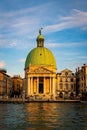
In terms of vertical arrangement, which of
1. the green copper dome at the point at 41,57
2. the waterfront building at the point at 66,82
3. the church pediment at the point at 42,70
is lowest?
the waterfront building at the point at 66,82

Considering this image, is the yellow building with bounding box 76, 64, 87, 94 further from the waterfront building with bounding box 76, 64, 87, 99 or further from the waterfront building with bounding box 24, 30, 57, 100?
the waterfront building with bounding box 24, 30, 57, 100

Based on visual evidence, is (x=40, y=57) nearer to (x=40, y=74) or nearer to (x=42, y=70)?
(x=42, y=70)

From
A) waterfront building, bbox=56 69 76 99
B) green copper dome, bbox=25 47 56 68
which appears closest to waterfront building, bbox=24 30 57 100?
green copper dome, bbox=25 47 56 68

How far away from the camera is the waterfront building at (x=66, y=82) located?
14875 centimetres

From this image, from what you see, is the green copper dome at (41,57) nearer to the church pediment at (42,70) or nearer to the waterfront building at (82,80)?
the church pediment at (42,70)

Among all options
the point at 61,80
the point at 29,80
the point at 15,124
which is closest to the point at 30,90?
the point at 29,80

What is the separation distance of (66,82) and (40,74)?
12939 mm

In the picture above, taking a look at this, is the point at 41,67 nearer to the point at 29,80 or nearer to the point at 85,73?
the point at 29,80

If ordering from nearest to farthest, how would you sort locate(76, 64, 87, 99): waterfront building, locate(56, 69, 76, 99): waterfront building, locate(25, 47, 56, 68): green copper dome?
locate(76, 64, 87, 99): waterfront building
locate(25, 47, 56, 68): green copper dome
locate(56, 69, 76, 99): waterfront building

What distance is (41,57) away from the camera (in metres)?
147

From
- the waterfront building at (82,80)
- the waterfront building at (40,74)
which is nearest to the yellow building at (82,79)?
the waterfront building at (82,80)

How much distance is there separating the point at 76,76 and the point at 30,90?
66.3ft

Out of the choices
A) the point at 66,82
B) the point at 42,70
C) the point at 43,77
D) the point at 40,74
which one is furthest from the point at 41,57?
the point at 66,82

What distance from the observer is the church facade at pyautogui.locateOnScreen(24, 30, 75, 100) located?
466 ft
